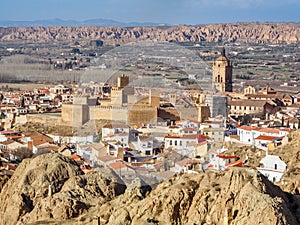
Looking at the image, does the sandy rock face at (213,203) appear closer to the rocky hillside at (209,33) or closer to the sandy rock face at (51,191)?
the sandy rock face at (51,191)


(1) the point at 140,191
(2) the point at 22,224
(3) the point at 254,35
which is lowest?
(2) the point at 22,224

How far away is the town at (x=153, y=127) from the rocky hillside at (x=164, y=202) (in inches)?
117

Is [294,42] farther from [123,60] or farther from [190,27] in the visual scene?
[123,60]

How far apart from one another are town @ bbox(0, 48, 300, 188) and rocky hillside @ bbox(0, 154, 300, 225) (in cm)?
297

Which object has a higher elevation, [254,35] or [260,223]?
[254,35]

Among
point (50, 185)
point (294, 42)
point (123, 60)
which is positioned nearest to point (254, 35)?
point (294, 42)

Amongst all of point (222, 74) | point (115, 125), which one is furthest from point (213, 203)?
point (222, 74)

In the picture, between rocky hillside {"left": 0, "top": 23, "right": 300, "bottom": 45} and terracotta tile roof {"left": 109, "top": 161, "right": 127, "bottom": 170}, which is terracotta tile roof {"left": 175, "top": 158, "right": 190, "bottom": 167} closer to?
terracotta tile roof {"left": 109, "top": 161, "right": 127, "bottom": 170}

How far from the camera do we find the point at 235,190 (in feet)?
25.7

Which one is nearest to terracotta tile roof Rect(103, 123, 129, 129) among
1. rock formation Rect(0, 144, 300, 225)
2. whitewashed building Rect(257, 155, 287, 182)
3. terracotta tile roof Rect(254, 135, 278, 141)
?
terracotta tile roof Rect(254, 135, 278, 141)

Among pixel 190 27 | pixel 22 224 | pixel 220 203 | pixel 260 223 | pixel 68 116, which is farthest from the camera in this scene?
pixel 190 27

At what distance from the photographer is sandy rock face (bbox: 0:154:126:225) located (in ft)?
31.4

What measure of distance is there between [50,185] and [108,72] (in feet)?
101

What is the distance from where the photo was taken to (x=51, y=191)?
10.8 meters
